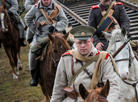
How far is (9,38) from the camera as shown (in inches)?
388

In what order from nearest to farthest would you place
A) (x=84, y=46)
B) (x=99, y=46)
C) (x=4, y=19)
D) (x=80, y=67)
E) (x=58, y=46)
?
1. (x=84, y=46)
2. (x=80, y=67)
3. (x=99, y=46)
4. (x=58, y=46)
5. (x=4, y=19)

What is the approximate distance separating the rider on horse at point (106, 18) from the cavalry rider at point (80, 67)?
2167 millimetres

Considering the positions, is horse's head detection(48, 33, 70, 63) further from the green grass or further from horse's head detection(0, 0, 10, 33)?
horse's head detection(0, 0, 10, 33)

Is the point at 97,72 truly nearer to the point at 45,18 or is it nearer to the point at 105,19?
the point at 105,19

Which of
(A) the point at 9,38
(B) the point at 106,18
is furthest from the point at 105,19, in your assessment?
(A) the point at 9,38

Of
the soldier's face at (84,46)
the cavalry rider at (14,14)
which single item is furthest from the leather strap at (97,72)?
the cavalry rider at (14,14)

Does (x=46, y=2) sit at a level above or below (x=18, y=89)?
above

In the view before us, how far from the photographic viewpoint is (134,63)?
512 cm

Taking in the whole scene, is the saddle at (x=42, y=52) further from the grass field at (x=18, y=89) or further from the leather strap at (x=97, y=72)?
the leather strap at (x=97, y=72)

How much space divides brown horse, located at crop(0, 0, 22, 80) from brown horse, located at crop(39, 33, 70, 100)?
11.2 feet

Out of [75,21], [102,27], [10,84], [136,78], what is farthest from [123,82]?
[75,21]

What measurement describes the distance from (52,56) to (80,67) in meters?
2.32

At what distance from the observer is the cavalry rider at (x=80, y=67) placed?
11.4 feet

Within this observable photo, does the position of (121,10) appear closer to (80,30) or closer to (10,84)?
(80,30)
